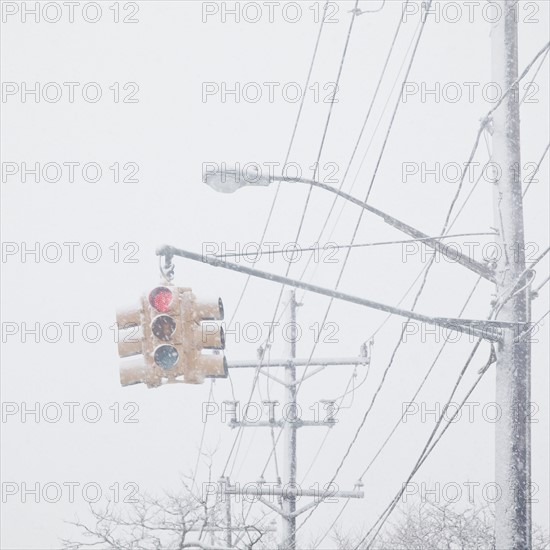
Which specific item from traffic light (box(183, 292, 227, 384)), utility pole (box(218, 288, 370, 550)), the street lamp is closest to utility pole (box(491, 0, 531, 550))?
the street lamp

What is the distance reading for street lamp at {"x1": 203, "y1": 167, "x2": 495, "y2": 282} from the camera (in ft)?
22.5

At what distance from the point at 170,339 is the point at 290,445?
26.2ft

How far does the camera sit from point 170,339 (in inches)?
227

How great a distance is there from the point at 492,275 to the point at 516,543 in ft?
6.87

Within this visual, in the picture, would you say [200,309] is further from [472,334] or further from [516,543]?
[516,543]

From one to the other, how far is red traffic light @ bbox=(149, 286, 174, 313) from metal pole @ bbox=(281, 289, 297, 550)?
7.64m

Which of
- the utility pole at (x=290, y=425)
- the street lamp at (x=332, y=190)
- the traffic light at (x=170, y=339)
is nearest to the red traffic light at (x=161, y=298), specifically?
the traffic light at (x=170, y=339)

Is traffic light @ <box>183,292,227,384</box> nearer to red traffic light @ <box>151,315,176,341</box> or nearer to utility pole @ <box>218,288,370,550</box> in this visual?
red traffic light @ <box>151,315,176,341</box>

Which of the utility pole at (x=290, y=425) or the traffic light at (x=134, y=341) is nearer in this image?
the traffic light at (x=134, y=341)

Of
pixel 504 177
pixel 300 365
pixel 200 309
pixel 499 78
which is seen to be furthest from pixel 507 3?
pixel 300 365

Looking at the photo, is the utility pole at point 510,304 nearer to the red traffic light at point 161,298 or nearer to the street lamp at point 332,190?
the street lamp at point 332,190

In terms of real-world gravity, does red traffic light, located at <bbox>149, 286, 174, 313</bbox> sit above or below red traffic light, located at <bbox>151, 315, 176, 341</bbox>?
above

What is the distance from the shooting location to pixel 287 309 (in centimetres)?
1423

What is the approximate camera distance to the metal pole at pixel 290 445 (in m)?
13.0
